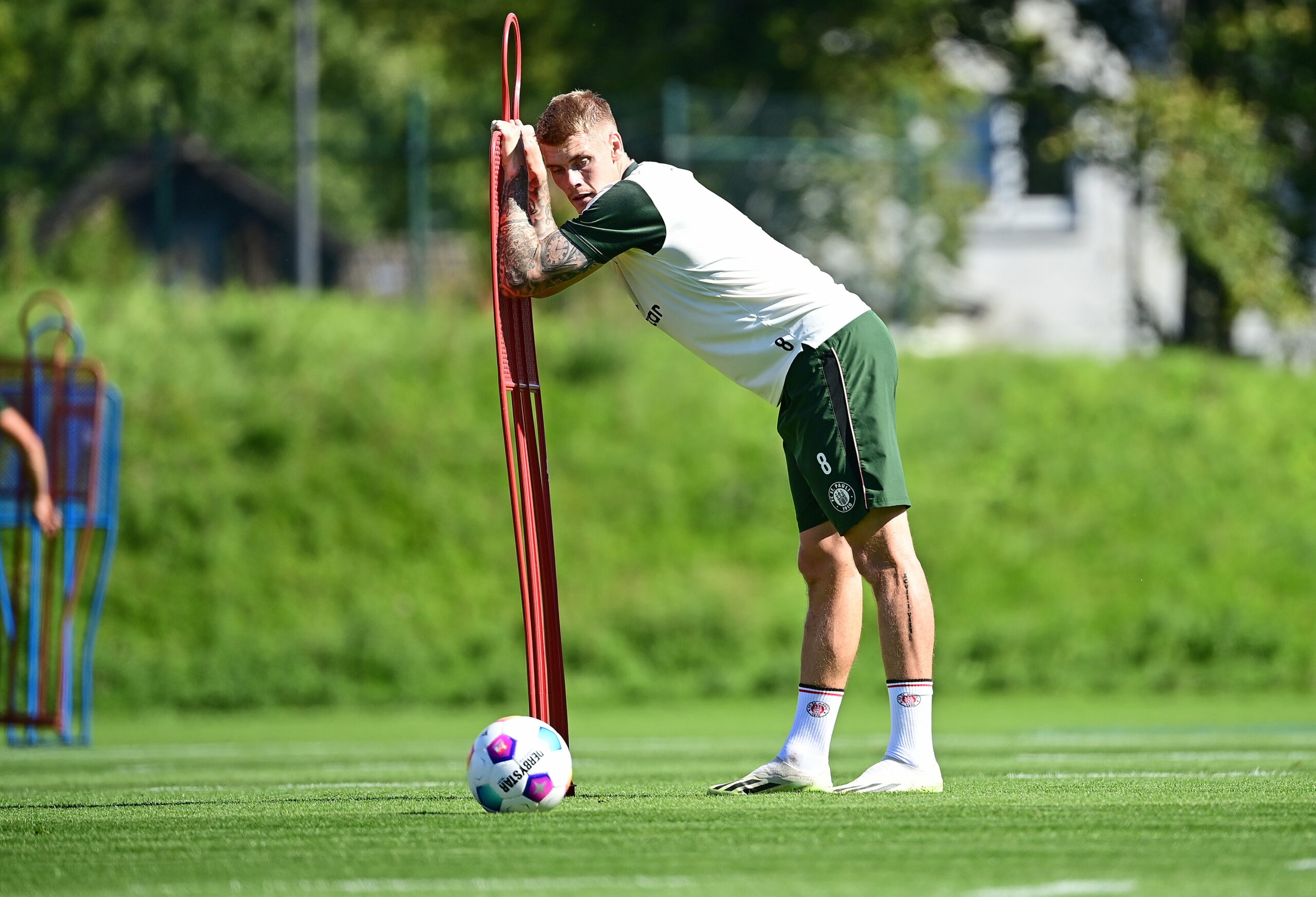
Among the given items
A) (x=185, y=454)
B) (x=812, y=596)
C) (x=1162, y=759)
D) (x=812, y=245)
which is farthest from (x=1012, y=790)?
(x=812, y=245)

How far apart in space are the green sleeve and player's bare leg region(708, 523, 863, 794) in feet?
3.61

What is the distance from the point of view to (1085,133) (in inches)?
858

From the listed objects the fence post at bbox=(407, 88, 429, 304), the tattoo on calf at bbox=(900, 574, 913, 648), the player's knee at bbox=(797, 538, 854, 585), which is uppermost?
the fence post at bbox=(407, 88, 429, 304)

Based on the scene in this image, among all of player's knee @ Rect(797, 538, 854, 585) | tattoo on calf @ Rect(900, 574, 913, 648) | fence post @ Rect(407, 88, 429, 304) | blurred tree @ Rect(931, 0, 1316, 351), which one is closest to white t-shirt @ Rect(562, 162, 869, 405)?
player's knee @ Rect(797, 538, 854, 585)

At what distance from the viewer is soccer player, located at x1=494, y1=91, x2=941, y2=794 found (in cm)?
570

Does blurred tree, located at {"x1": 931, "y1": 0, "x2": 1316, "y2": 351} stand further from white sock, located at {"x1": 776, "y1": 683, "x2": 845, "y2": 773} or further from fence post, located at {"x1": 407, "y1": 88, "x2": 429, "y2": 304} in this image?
white sock, located at {"x1": 776, "y1": 683, "x2": 845, "y2": 773}

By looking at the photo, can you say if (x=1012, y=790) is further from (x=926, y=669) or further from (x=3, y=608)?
(x=3, y=608)

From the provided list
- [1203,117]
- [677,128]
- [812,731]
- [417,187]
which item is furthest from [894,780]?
[1203,117]

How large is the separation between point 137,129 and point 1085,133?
11.0 m

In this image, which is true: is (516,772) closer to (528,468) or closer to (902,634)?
(528,468)

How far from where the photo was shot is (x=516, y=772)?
5.20m

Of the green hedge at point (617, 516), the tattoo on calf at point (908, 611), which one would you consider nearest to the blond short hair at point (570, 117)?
the tattoo on calf at point (908, 611)

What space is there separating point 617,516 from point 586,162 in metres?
10.9

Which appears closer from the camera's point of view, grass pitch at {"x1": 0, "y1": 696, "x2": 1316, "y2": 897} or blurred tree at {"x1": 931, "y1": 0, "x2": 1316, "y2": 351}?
grass pitch at {"x1": 0, "y1": 696, "x2": 1316, "y2": 897}
